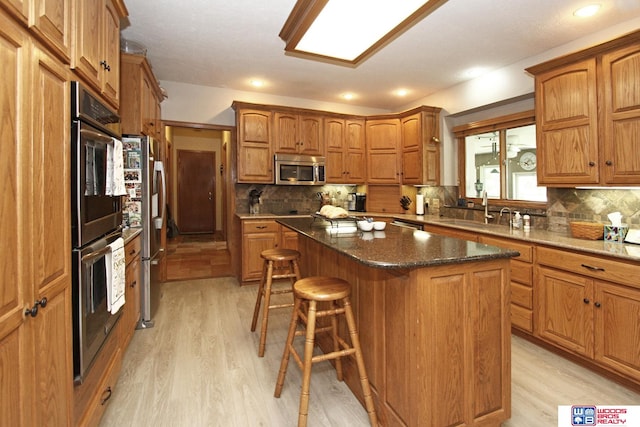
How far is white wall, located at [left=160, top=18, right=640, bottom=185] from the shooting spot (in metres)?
3.60

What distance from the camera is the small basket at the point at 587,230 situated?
2615 millimetres

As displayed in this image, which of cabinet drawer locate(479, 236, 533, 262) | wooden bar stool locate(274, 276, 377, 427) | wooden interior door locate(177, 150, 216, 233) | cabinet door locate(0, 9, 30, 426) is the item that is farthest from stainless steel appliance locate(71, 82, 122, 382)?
wooden interior door locate(177, 150, 216, 233)

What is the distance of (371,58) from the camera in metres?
3.51

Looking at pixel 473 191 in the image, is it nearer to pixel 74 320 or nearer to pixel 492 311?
pixel 492 311

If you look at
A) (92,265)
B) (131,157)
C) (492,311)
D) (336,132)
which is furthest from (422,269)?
(336,132)

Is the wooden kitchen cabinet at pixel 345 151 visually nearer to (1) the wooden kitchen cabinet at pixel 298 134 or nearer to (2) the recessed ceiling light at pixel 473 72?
(1) the wooden kitchen cabinet at pixel 298 134

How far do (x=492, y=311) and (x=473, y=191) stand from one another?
3.21m

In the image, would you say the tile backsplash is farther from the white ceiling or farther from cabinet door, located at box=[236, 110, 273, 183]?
the white ceiling

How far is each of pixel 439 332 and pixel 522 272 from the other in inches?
66.5

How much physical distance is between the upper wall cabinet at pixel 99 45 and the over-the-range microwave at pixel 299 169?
2541 millimetres

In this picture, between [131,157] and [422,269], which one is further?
[131,157]

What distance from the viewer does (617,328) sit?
6.99ft

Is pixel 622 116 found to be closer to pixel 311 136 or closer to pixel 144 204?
pixel 311 136

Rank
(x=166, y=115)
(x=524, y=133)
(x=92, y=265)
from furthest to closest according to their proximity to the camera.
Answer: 1. (x=166, y=115)
2. (x=524, y=133)
3. (x=92, y=265)
